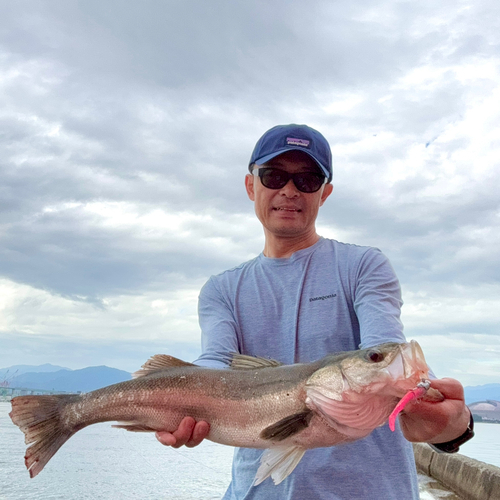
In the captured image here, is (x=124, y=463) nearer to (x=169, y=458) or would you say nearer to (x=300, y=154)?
(x=169, y=458)

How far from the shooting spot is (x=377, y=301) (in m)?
2.89

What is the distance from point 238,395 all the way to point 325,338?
63 cm

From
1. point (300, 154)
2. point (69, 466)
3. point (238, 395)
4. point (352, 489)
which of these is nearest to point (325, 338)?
point (238, 395)

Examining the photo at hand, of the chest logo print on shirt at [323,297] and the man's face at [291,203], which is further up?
the man's face at [291,203]

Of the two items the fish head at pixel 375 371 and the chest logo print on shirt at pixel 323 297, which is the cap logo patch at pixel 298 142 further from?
the fish head at pixel 375 371

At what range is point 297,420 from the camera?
267 cm

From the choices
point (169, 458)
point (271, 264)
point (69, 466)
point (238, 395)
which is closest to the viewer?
point (238, 395)

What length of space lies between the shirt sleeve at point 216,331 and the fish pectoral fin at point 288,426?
0.62 m

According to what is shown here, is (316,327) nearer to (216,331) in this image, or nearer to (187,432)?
(216,331)

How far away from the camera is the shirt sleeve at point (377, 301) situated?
2.73 metres

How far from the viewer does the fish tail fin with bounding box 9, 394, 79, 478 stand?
3.15 metres

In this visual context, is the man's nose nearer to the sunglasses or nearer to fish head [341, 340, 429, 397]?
the sunglasses

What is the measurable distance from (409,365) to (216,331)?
1357 millimetres

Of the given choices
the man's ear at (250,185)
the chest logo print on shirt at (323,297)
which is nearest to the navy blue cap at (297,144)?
the man's ear at (250,185)
